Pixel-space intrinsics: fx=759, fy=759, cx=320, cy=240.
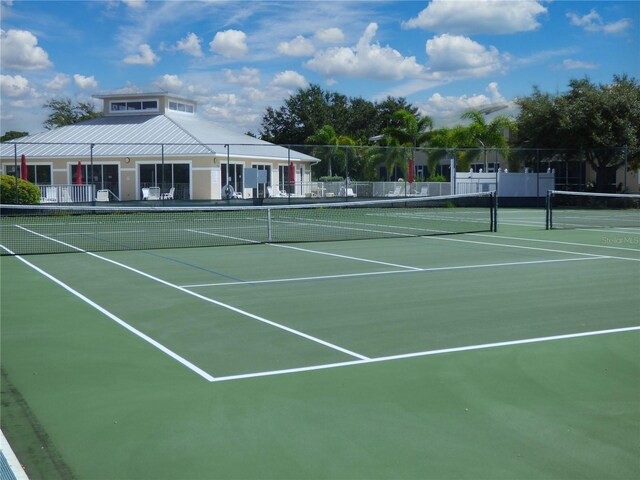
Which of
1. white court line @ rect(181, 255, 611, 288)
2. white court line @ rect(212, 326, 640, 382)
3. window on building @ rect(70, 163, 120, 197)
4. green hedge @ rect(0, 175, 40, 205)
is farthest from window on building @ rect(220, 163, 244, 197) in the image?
white court line @ rect(212, 326, 640, 382)

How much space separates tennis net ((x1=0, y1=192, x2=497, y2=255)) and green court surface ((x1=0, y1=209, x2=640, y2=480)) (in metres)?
5.40

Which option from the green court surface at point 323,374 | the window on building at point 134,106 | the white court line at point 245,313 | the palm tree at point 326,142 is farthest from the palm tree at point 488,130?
the white court line at point 245,313

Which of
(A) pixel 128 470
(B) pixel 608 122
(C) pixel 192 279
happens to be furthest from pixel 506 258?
(B) pixel 608 122

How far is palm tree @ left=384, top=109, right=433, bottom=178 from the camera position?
5306cm

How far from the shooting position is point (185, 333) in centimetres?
825

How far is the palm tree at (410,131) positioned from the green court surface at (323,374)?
4095 cm

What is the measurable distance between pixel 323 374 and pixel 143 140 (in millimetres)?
37316

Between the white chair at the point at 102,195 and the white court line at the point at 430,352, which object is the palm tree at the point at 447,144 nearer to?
the white chair at the point at 102,195

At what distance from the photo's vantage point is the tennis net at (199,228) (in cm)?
1823

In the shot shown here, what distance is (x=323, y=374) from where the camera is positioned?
6547 millimetres

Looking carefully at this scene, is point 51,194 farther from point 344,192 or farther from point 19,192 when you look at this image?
point 344,192

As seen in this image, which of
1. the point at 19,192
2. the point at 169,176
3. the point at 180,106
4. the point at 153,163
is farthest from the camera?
the point at 180,106

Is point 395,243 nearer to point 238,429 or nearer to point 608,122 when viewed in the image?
point 238,429

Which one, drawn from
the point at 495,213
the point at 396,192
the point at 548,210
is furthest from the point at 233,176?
the point at 495,213
